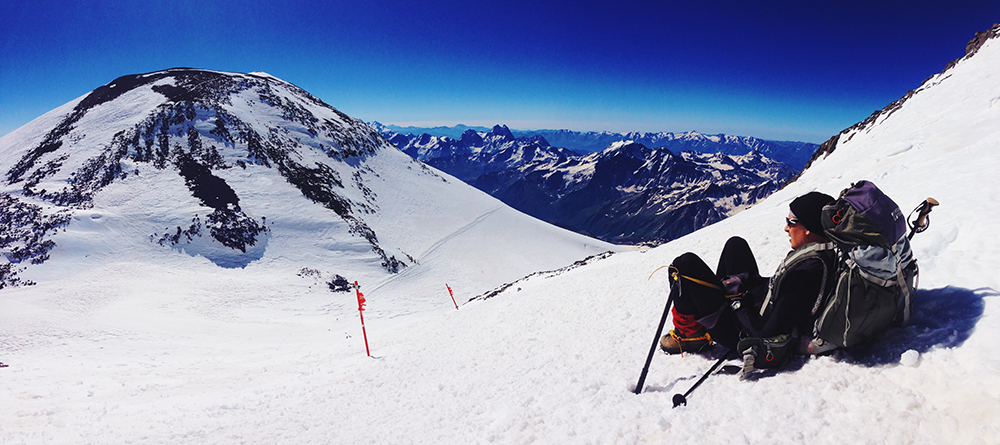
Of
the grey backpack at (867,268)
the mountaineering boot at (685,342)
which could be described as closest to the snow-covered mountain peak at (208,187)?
the mountaineering boot at (685,342)

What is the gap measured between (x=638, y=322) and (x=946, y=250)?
15.0 feet

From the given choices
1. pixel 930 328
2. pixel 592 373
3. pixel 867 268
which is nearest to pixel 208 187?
pixel 592 373

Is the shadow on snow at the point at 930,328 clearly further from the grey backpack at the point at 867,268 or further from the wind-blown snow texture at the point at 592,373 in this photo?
the grey backpack at the point at 867,268

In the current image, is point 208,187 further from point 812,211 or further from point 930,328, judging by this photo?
point 930,328

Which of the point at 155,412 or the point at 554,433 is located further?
the point at 155,412

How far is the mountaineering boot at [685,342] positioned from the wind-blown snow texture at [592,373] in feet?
0.61

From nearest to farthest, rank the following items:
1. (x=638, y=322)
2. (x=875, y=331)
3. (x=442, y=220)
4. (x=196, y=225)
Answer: (x=875, y=331)
(x=638, y=322)
(x=196, y=225)
(x=442, y=220)

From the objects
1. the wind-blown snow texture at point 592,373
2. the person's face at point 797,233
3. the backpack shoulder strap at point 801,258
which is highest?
the person's face at point 797,233

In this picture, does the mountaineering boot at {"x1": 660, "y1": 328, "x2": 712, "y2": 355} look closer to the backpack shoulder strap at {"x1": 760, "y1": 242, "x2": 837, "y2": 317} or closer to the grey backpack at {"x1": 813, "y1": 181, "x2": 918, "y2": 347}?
the backpack shoulder strap at {"x1": 760, "y1": 242, "x2": 837, "y2": 317}

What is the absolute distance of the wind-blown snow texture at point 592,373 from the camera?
3.42 meters

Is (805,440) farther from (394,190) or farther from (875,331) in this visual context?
(394,190)

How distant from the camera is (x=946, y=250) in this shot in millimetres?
4633

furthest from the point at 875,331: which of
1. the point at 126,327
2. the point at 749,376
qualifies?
the point at 126,327

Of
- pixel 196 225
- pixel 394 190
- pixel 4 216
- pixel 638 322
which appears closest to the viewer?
pixel 638 322
